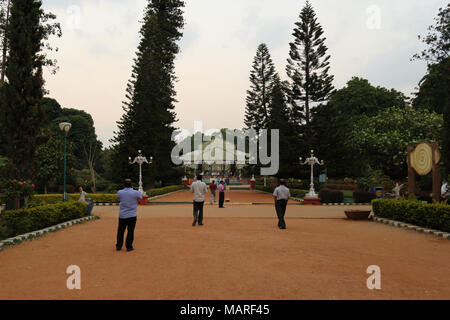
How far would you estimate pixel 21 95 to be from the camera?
38.6ft

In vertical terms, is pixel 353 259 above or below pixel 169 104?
below

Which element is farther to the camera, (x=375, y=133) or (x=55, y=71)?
(x=375, y=133)

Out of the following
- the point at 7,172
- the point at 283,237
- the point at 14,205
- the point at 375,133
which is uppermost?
the point at 375,133

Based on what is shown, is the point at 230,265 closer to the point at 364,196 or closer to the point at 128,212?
the point at 128,212

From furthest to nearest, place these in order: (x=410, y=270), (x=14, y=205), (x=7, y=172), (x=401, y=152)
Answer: (x=401, y=152) → (x=7, y=172) → (x=14, y=205) → (x=410, y=270)

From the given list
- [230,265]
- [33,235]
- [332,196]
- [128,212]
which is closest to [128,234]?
[128,212]

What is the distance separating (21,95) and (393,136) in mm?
26922

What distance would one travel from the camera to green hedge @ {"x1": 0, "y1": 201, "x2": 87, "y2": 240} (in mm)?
8837

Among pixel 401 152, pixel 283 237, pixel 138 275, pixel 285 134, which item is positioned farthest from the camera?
pixel 285 134

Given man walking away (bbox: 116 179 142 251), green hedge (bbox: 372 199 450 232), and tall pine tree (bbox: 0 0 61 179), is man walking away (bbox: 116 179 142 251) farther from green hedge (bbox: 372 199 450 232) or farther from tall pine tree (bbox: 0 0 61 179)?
green hedge (bbox: 372 199 450 232)

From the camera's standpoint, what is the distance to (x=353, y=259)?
645 centimetres

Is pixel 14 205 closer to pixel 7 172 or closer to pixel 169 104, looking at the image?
pixel 7 172

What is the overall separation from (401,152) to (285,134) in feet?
33.7
